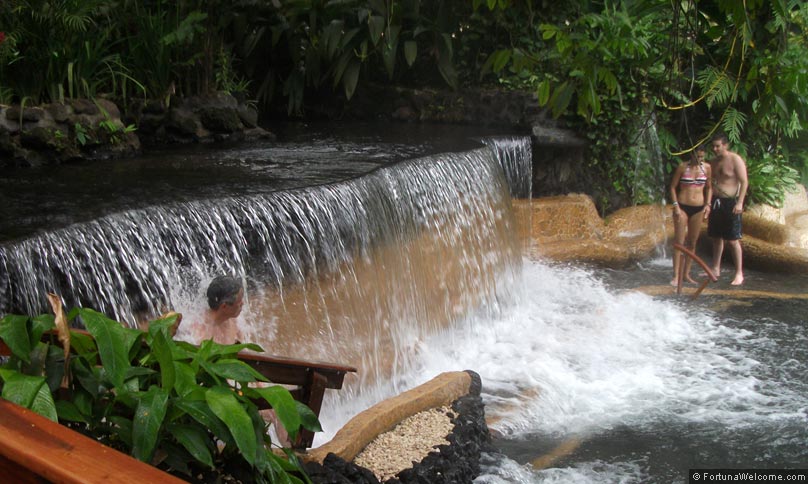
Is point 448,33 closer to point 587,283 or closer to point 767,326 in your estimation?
point 587,283

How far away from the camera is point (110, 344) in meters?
1.90

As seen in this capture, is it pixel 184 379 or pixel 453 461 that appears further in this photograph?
pixel 453 461

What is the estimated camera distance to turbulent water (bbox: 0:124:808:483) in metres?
4.99

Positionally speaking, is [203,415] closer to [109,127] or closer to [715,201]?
[109,127]

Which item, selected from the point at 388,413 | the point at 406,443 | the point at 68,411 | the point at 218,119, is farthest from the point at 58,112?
the point at 68,411

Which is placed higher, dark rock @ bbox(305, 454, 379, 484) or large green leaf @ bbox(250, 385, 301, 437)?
large green leaf @ bbox(250, 385, 301, 437)

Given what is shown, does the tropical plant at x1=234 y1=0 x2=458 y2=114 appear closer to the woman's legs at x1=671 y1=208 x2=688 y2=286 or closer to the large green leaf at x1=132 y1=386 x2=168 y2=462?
the woman's legs at x1=671 y1=208 x2=688 y2=286

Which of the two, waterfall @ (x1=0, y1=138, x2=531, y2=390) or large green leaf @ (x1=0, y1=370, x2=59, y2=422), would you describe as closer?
large green leaf @ (x1=0, y1=370, x2=59, y2=422)

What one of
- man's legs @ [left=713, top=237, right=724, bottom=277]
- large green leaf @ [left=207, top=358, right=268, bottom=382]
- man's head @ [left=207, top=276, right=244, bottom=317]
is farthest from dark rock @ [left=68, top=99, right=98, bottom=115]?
man's legs @ [left=713, top=237, right=724, bottom=277]

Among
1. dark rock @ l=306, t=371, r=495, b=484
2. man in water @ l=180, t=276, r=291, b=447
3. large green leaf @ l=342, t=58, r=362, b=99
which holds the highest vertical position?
large green leaf @ l=342, t=58, r=362, b=99

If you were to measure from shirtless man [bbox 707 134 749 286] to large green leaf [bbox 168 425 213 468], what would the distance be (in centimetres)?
783

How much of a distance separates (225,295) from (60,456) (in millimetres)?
3130

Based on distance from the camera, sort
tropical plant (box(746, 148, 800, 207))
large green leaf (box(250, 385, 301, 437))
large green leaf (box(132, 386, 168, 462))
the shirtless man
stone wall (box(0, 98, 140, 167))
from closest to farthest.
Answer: large green leaf (box(132, 386, 168, 462)) < large green leaf (box(250, 385, 301, 437)) < stone wall (box(0, 98, 140, 167)) < the shirtless man < tropical plant (box(746, 148, 800, 207))

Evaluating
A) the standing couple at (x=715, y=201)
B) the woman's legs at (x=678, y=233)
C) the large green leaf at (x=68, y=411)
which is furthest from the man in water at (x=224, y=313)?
the woman's legs at (x=678, y=233)
